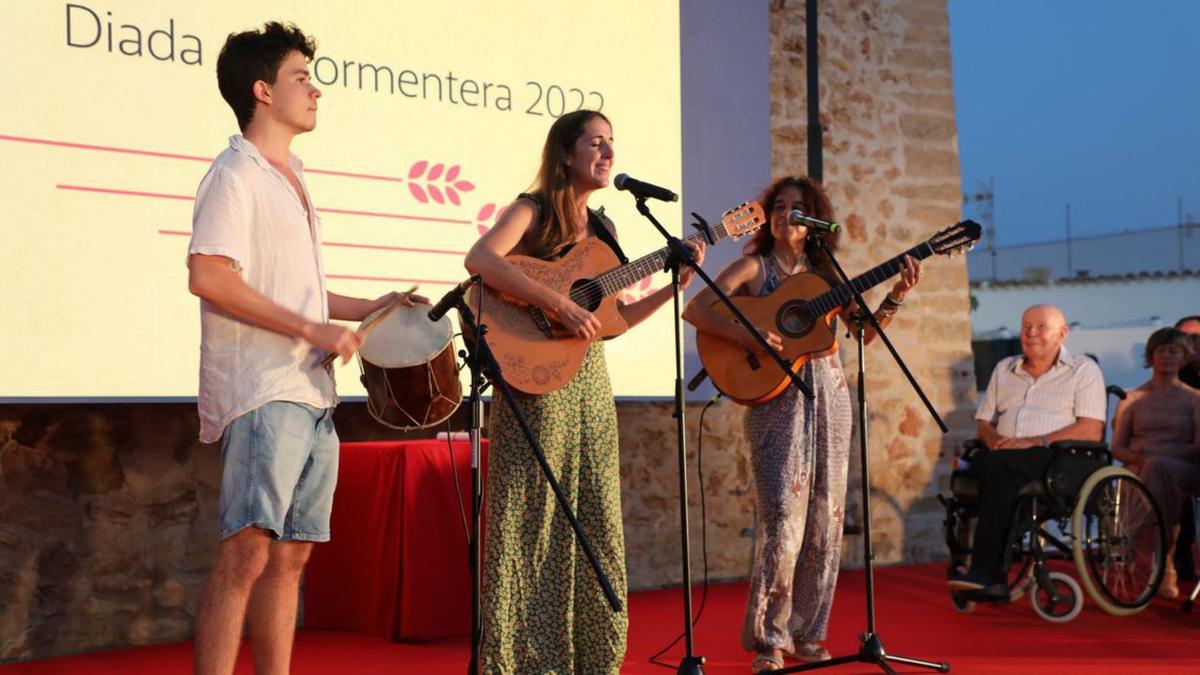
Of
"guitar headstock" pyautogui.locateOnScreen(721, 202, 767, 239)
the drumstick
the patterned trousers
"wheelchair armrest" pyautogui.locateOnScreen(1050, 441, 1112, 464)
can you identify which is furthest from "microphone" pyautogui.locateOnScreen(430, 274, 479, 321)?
"wheelchair armrest" pyautogui.locateOnScreen(1050, 441, 1112, 464)

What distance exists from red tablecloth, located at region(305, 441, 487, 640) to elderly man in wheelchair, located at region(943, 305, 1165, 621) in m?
2.00

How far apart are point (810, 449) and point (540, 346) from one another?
110cm

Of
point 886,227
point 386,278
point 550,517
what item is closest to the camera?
point 550,517

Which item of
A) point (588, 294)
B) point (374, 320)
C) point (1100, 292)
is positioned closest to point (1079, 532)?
point (588, 294)

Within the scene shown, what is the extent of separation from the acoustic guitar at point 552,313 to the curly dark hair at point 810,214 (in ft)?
2.39

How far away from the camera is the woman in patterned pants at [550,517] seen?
10.5 feet

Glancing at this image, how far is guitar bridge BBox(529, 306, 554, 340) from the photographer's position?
3260 millimetres

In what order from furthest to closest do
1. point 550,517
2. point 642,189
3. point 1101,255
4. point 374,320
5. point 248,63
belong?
point 1101,255 → point 550,517 → point 642,189 → point 374,320 → point 248,63

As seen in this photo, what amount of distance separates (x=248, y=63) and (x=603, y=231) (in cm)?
105

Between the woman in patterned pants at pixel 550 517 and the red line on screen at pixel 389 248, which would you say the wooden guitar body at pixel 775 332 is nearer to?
the woman in patterned pants at pixel 550 517

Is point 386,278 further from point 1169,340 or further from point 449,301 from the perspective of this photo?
point 1169,340

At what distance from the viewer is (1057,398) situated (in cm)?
543

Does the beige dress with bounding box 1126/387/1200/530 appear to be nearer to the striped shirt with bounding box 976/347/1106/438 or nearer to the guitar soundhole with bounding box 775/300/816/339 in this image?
the striped shirt with bounding box 976/347/1106/438

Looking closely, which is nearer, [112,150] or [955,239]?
[955,239]
